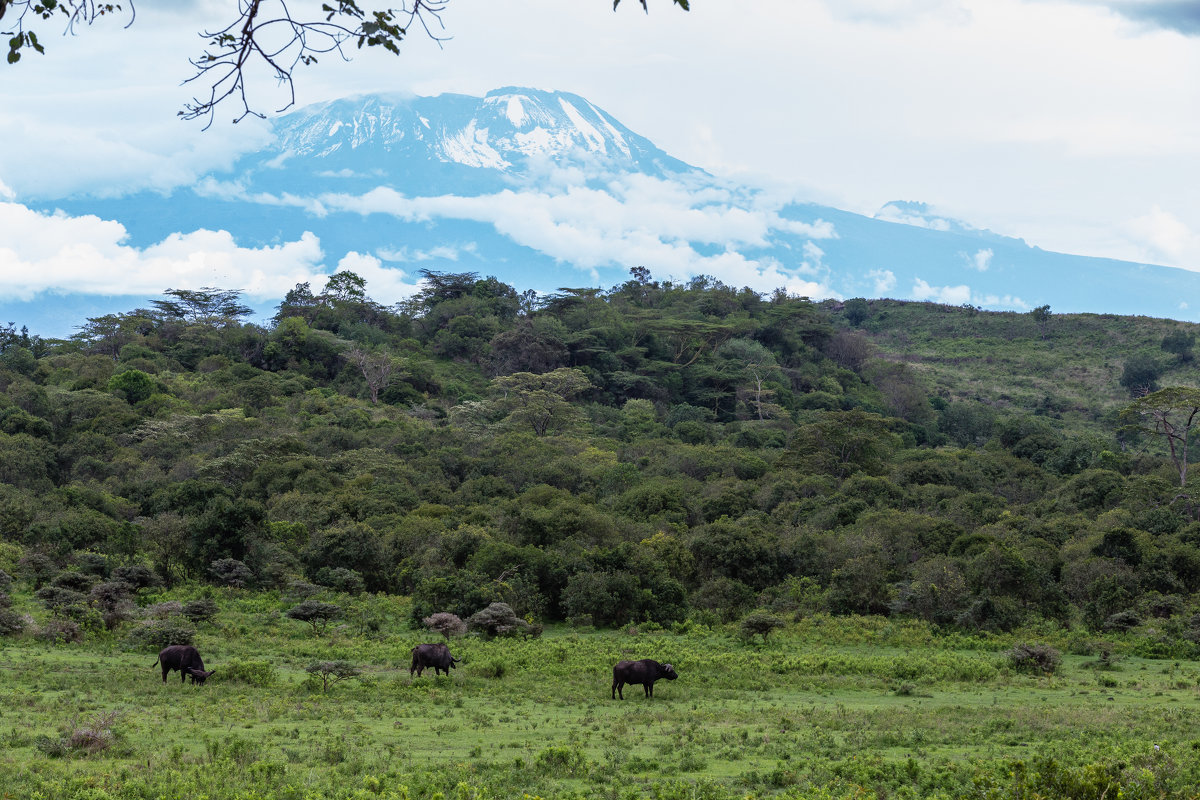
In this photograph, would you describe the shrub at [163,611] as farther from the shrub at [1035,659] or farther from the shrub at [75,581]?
the shrub at [1035,659]

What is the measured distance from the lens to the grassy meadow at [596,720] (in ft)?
32.7

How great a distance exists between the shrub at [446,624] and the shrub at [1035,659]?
12473 millimetres

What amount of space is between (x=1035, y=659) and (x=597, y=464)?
27.8 metres

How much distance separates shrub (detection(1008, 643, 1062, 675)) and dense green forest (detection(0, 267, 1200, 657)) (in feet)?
13.8

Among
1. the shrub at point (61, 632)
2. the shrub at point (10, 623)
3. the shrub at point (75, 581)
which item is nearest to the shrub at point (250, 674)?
the shrub at point (61, 632)

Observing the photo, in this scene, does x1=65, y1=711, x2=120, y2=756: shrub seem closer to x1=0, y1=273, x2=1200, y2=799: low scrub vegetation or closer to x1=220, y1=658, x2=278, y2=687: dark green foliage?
x1=0, y1=273, x2=1200, y2=799: low scrub vegetation

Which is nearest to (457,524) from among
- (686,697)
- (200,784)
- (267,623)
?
(267,623)

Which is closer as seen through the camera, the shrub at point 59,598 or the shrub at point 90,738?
the shrub at point 90,738

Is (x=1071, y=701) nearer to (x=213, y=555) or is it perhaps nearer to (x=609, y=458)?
(x=213, y=555)

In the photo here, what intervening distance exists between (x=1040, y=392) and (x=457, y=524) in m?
61.5

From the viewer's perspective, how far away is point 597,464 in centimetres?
4662

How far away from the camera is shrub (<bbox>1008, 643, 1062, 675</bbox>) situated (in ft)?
66.7

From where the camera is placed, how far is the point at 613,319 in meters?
81.9

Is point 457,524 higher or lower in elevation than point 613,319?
lower
